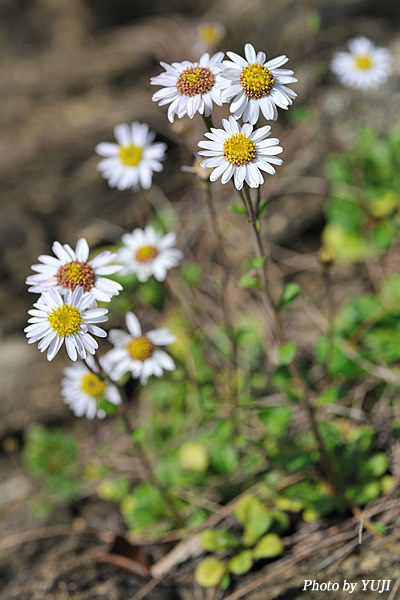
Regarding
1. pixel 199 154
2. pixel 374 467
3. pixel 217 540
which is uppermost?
pixel 199 154

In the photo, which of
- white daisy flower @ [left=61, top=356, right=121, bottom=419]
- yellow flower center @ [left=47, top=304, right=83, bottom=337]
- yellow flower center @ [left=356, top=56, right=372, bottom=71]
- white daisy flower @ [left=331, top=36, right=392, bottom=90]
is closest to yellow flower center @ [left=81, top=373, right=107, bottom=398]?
white daisy flower @ [left=61, top=356, right=121, bottom=419]

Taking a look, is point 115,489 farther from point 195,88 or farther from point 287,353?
point 195,88

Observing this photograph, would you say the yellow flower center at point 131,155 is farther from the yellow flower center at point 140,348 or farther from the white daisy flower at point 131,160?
the yellow flower center at point 140,348

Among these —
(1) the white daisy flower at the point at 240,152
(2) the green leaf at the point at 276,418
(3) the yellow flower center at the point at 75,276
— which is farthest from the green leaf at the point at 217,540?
(1) the white daisy flower at the point at 240,152

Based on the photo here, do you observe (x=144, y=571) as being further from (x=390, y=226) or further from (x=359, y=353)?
(x=390, y=226)

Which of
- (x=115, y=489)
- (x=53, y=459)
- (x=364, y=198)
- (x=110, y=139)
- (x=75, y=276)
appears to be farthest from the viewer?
(x=110, y=139)

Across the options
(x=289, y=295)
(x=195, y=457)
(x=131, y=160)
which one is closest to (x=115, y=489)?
(x=195, y=457)

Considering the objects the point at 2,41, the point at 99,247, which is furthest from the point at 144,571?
the point at 2,41
